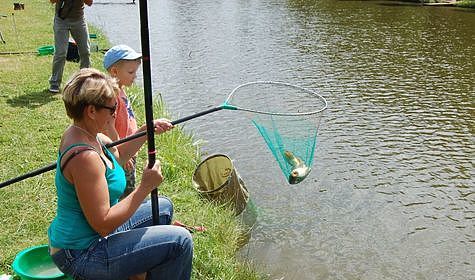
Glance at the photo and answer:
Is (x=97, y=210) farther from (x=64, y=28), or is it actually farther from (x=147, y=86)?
(x=64, y=28)

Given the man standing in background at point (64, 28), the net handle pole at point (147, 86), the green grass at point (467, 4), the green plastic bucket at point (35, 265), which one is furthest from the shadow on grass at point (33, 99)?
the green grass at point (467, 4)

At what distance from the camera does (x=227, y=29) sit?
1673 centimetres

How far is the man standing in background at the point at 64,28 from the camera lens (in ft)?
23.1

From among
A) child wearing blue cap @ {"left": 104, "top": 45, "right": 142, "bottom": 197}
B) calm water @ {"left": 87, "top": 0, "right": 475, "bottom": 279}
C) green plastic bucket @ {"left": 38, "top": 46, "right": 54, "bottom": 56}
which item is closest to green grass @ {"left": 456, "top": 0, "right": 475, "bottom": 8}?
calm water @ {"left": 87, "top": 0, "right": 475, "bottom": 279}

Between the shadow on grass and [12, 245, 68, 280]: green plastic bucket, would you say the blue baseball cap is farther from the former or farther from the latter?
the shadow on grass

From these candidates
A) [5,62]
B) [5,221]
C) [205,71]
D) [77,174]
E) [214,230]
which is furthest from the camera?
[205,71]

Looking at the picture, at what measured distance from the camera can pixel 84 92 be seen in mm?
2377

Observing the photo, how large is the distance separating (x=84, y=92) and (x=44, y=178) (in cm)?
239

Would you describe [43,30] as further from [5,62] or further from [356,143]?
[356,143]

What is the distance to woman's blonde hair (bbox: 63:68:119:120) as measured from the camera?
238 centimetres

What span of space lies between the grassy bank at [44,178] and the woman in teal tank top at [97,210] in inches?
37.6

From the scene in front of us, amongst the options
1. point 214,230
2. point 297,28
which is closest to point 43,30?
point 297,28

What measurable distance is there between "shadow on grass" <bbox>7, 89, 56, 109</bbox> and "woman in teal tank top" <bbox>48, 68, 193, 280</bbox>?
4.53 meters

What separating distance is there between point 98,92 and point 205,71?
892cm
